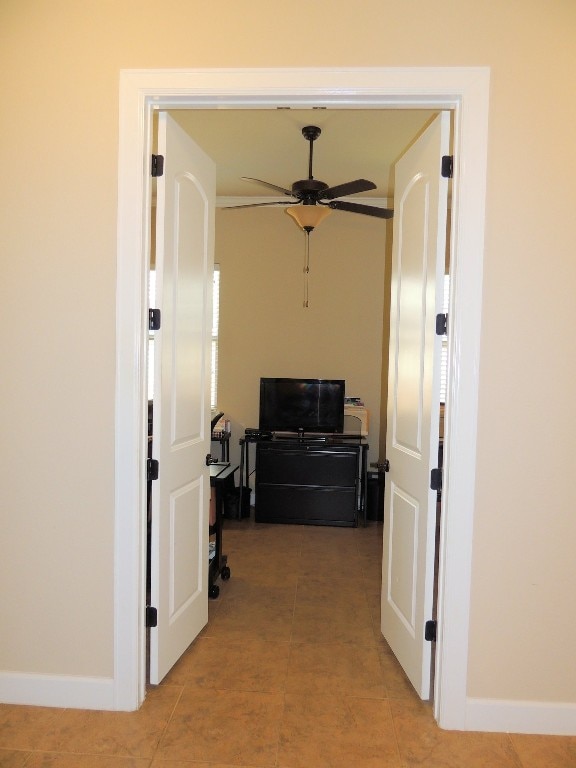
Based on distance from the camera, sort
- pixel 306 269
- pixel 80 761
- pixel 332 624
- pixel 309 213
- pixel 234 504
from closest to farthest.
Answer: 1. pixel 80 761
2. pixel 332 624
3. pixel 309 213
4. pixel 234 504
5. pixel 306 269

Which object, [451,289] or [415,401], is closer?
[451,289]

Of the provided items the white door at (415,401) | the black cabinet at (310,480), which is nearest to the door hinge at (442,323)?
the white door at (415,401)

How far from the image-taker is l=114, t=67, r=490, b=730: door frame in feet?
6.49

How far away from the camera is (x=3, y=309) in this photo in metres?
2.13

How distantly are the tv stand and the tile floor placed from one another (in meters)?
1.84

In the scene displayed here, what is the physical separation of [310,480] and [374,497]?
667 millimetres

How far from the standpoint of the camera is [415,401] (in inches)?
91.8

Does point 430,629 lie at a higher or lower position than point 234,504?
higher

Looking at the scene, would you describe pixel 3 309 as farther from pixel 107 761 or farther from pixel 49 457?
pixel 107 761

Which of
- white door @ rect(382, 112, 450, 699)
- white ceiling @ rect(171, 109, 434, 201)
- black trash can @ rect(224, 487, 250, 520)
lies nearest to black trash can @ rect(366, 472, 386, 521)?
black trash can @ rect(224, 487, 250, 520)

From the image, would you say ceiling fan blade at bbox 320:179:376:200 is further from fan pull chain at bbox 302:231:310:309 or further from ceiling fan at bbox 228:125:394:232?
fan pull chain at bbox 302:231:310:309

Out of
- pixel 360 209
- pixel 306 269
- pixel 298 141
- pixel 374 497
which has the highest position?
pixel 298 141

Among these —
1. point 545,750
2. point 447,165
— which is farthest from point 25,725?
point 447,165

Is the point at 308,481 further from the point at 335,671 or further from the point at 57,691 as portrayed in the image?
the point at 57,691
